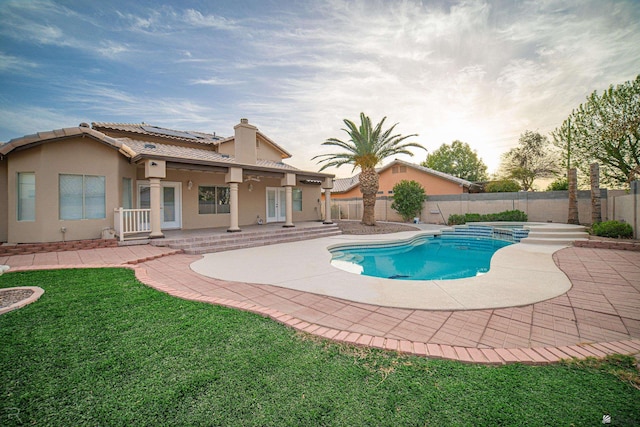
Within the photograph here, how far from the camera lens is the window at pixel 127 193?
998 cm

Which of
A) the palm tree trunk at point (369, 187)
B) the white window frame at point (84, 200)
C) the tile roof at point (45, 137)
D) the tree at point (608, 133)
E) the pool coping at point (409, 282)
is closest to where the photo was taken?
the pool coping at point (409, 282)

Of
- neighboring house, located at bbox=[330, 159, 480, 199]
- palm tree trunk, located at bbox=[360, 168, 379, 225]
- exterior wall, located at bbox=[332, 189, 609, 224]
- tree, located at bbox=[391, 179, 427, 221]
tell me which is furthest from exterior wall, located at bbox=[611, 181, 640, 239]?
neighboring house, located at bbox=[330, 159, 480, 199]

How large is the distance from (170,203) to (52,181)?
3.93 meters

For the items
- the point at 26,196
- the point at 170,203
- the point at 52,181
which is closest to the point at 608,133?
the point at 170,203

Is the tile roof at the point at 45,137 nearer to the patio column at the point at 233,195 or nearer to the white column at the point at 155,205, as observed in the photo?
the white column at the point at 155,205

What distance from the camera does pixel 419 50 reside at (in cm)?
1057

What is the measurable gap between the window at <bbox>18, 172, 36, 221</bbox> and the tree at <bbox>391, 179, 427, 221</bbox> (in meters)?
19.2

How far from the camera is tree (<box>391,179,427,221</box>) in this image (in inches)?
766

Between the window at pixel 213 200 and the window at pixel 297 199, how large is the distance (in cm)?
469

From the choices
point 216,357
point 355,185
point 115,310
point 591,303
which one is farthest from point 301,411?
point 355,185

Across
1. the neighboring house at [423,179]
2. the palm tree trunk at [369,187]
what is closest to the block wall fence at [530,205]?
the neighboring house at [423,179]

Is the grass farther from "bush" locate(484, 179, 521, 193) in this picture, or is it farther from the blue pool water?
"bush" locate(484, 179, 521, 193)

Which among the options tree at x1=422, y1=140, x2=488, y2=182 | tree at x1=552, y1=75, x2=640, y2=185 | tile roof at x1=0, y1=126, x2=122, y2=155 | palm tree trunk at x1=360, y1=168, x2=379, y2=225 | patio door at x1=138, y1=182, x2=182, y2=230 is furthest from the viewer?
tree at x1=422, y1=140, x2=488, y2=182

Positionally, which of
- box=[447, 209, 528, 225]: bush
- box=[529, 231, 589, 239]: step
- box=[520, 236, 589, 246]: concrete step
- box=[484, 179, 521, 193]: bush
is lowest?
box=[520, 236, 589, 246]: concrete step
